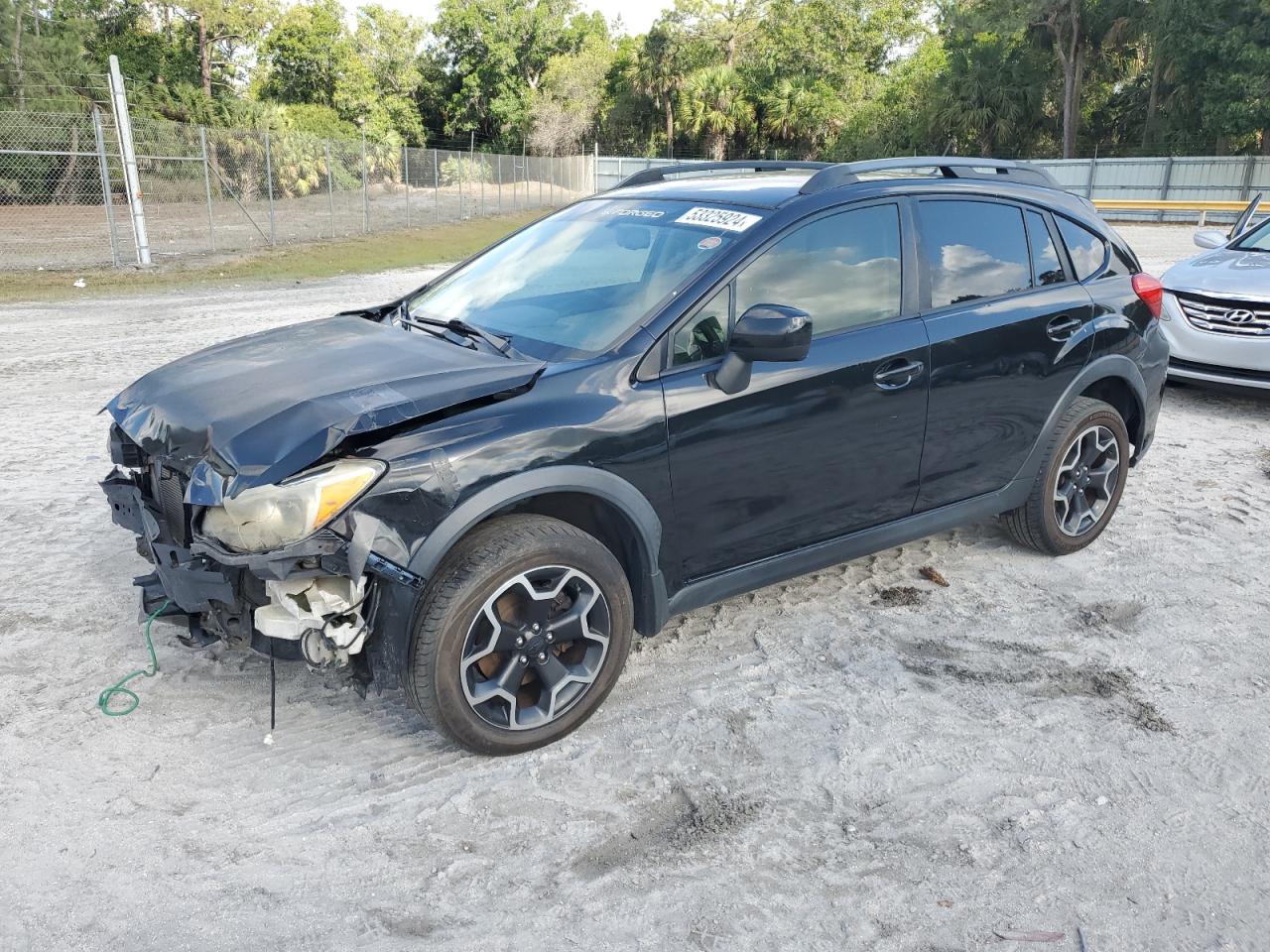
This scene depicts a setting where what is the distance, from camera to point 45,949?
2.47m

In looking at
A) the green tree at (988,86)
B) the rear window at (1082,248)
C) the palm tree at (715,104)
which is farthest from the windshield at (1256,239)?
the palm tree at (715,104)

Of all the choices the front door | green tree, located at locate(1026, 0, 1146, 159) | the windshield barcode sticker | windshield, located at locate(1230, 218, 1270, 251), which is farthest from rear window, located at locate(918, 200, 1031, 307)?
green tree, located at locate(1026, 0, 1146, 159)

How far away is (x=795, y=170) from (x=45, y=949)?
3823mm

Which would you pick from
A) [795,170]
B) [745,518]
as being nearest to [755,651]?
[745,518]

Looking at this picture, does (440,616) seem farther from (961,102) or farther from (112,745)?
(961,102)

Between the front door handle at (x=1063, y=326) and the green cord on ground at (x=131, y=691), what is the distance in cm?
378

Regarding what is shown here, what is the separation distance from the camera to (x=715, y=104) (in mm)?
→ 51625

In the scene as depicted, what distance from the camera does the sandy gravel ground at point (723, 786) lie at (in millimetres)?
2633

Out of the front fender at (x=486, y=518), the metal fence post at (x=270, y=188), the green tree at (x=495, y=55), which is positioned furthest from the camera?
the green tree at (x=495, y=55)

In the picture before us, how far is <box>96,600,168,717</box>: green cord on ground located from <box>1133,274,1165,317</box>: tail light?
15.1ft

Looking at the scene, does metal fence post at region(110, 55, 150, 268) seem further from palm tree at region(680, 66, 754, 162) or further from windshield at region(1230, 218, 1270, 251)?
palm tree at region(680, 66, 754, 162)

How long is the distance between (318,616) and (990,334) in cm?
294

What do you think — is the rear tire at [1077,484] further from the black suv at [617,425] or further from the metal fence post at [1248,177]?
the metal fence post at [1248,177]

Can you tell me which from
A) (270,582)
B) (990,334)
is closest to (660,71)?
(990,334)
